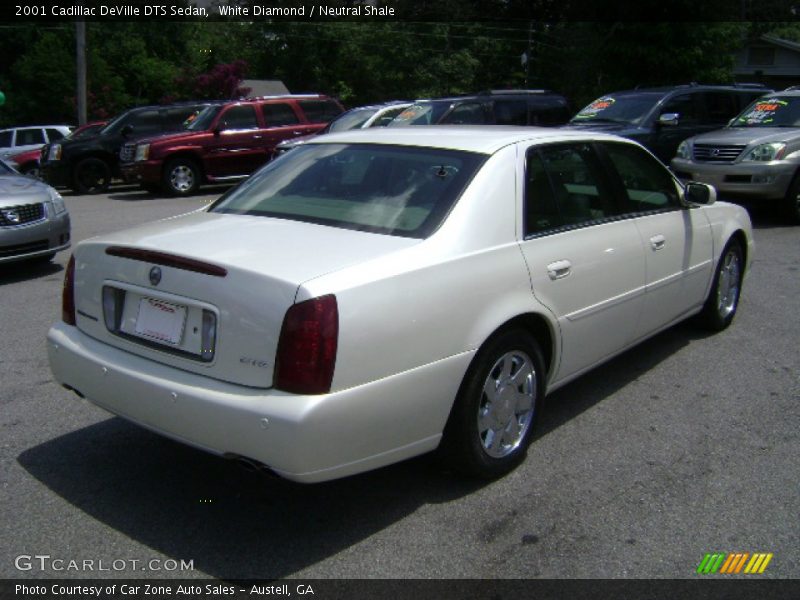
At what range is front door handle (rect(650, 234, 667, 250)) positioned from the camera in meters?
4.85

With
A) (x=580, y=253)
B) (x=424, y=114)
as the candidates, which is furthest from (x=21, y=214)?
(x=424, y=114)

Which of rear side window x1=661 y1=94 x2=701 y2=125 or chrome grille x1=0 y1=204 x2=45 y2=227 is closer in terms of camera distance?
chrome grille x1=0 y1=204 x2=45 y2=227

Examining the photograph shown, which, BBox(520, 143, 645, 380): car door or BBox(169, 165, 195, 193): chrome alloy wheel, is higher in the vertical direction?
BBox(520, 143, 645, 380): car door

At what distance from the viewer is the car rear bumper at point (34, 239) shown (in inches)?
317

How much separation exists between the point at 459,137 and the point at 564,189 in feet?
2.01

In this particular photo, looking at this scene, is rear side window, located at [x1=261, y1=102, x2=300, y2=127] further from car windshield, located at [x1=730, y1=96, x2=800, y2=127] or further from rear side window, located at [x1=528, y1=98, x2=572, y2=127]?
car windshield, located at [x1=730, y1=96, x2=800, y2=127]

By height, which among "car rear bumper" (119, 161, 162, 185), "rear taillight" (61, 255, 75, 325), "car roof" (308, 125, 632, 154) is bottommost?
"car rear bumper" (119, 161, 162, 185)

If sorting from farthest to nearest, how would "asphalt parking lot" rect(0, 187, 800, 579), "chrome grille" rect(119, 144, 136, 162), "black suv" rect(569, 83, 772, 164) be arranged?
"chrome grille" rect(119, 144, 136, 162) < "black suv" rect(569, 83, 772, 164) < "asphalt parking lot" rect(0, 187, 800, 579)

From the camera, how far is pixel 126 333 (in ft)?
11.6

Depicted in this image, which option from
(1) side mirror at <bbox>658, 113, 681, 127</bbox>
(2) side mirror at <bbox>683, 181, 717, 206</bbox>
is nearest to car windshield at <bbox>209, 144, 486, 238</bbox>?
(2) side mirror at <bbox>683, 181, 717, 206</bbox>

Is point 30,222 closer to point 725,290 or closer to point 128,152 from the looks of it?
point 725,290

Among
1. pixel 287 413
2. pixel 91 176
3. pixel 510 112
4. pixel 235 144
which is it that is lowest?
pixel 91 176

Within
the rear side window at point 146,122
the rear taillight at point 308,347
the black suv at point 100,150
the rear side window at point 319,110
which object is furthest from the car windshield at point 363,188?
the rear side window at point 146,122

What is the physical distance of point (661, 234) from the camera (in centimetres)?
496
